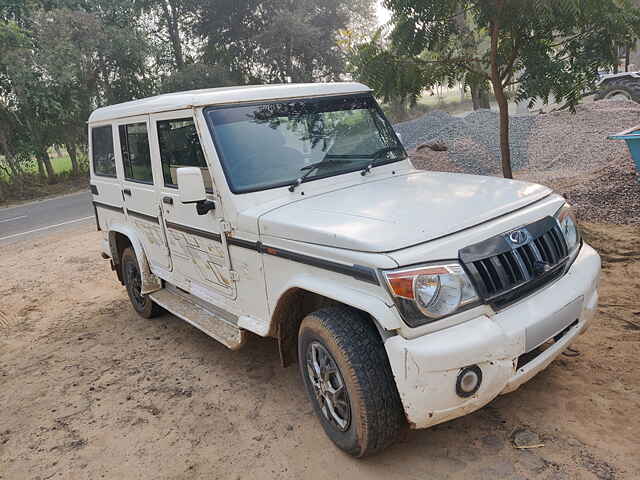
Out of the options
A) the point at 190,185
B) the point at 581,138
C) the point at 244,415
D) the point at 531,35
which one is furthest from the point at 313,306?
the point at 581,138

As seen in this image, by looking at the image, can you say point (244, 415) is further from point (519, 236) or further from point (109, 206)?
point (109, 206)

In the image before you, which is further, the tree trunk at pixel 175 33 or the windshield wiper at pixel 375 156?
the tree trunk at pixel 175 33

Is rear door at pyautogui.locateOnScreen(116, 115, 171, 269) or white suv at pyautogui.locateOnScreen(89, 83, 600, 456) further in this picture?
rear door at pyautogui.locateOnScreen(116, 115, 171, 269)

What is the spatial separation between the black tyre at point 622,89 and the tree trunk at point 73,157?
1886 cm

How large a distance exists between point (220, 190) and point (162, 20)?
87.6 feet

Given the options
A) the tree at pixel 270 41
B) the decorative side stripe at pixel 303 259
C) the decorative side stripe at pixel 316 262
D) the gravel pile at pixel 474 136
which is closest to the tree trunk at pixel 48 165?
the tree at pixel 270 41

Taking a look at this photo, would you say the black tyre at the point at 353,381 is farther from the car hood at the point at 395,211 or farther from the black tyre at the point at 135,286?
the black tyre at the point at 135,286

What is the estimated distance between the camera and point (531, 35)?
5.82 metres

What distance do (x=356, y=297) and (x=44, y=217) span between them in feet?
43.6

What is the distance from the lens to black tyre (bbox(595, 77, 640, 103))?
44.6 feet

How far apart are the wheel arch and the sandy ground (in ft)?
1.69

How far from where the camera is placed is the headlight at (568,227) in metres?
3.05

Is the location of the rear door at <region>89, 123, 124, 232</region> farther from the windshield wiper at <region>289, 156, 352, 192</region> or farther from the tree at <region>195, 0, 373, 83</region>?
the tree at <region>195, 0, 373, 83</region>

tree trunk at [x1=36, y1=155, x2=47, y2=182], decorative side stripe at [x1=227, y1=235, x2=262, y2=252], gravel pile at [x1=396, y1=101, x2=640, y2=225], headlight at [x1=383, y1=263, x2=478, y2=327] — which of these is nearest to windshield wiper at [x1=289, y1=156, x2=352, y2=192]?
decorative side stripe at [x1=227, y1=235, x2=262, y2=252]
